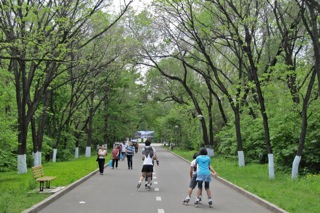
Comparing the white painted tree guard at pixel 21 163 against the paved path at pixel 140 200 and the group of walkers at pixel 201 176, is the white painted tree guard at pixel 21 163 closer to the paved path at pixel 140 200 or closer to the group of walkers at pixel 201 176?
the paved path at pixel 140 200

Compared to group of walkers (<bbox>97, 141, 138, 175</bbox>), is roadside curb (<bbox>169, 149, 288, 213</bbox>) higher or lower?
lower

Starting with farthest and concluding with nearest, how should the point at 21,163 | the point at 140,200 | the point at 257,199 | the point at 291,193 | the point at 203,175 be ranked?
the point at 21,163
the point at 291,193
the point at 140,200
the point at 257,199
the point at 203,175

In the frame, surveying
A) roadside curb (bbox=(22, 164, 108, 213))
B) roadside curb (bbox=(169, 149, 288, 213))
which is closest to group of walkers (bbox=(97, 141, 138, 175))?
roadside curb (bbox=(22, 164, 108, 213))

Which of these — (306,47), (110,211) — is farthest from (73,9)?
(306,47)

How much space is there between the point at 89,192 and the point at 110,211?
4.05 meters

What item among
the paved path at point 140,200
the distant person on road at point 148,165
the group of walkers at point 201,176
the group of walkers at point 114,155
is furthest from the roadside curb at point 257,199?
the group of walkers at point 114,155

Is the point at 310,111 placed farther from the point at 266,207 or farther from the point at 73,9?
the point at 73,9

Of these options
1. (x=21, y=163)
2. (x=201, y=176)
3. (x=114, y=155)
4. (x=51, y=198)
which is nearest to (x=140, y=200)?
(x=201, y=176)

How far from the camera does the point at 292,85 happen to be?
19812mm

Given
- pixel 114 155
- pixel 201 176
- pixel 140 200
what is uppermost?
pixel 114 155

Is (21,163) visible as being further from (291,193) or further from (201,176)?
(291,193)

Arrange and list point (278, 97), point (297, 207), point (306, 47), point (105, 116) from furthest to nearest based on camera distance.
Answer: point (105, 116)
point (306, 47)
point (278, 97)
point (297, 207)

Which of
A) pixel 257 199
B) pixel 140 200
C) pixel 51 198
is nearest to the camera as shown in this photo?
pixel 51 198

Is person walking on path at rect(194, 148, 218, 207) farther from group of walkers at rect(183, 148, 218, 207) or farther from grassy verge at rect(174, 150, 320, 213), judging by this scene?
grassy verge at rect(174, 150, 320, 213)
